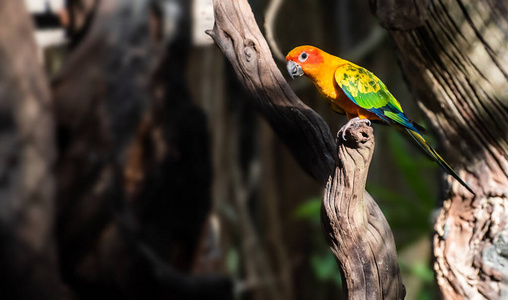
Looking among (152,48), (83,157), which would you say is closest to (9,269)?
(83,157)

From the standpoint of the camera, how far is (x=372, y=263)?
0.94 metres

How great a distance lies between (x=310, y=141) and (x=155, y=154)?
1.76m

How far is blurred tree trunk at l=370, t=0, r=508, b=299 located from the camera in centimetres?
107

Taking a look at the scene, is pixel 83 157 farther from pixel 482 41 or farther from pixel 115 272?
pixel 482 41

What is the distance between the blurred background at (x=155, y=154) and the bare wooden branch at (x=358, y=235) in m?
1.23

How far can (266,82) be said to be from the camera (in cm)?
105

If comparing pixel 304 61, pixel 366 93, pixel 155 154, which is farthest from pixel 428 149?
pixel 155 154

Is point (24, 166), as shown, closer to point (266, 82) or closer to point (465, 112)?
point (266, 82)

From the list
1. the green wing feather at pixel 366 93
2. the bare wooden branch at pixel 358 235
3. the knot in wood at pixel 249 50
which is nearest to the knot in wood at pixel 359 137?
the bare wooden branch at pixel 358 235

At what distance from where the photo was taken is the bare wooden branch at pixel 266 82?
1022 millimetres

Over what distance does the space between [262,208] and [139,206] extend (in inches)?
35.9

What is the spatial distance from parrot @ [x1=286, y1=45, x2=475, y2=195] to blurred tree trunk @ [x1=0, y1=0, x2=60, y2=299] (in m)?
1.78

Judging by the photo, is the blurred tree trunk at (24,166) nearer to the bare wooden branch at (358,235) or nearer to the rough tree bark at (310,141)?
the rough tree bark at (310,141)

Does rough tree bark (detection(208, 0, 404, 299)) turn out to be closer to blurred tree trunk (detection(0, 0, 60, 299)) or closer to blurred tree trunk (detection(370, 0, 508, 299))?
blurred tree trunk (detection(370, 0, 508, 299))
